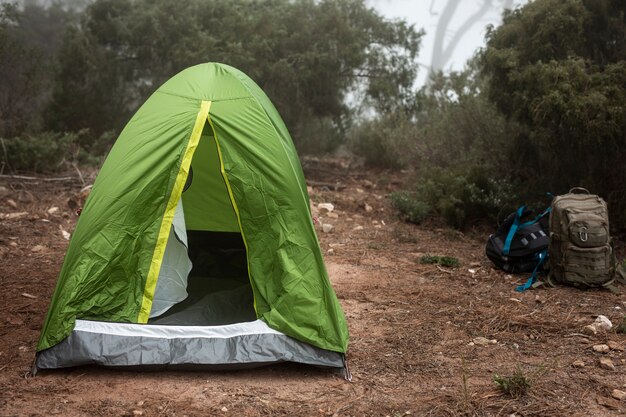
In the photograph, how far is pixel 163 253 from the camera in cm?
418

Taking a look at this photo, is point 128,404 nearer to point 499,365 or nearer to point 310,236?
point 310,236

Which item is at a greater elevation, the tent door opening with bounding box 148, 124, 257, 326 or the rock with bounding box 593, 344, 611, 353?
the tent door opening with bounding box 148, 124, 257, 326

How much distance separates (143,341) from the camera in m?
3.89

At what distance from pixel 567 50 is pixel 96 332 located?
604 centimetres

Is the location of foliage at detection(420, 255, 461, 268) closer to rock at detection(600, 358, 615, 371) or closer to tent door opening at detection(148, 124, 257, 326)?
tent door opening at detection(148, 124, 257, 326)

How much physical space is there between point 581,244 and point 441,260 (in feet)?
5.07

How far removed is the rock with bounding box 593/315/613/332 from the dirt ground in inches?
3.2

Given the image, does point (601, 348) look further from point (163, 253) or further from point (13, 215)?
point (13, 215)

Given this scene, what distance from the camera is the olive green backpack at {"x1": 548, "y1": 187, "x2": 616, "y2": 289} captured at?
5.52 m

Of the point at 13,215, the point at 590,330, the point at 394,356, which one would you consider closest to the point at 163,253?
the point at 394,356

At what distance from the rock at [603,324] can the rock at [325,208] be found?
475 cm

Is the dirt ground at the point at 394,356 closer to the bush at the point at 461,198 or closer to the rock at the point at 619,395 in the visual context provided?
the rock at the point at 619,395

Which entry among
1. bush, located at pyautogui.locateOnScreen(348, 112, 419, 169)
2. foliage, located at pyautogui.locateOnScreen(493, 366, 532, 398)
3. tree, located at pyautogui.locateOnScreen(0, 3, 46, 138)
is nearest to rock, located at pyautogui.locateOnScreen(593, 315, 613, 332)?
foliage, located at pyautogui.locateOnScreen(493, 366, 532, 398)

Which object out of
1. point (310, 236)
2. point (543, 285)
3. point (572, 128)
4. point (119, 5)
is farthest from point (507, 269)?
point (119, 5)
